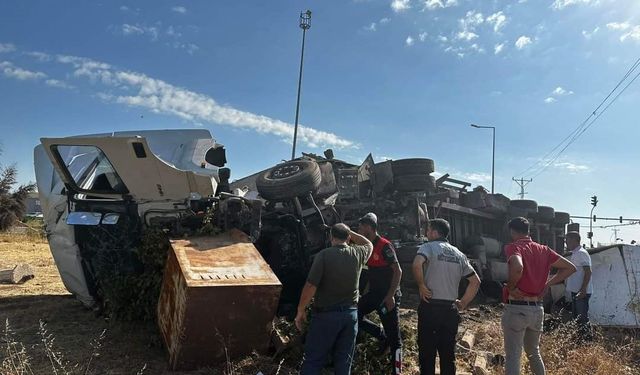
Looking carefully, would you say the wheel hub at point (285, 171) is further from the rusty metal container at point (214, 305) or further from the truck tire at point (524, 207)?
the truck tire at point (524, 207)

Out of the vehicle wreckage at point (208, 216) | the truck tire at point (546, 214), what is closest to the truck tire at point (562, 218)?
the truck tire at point (546, 214)

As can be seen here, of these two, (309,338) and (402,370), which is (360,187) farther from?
(309,338)

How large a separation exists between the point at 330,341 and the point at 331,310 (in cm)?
22

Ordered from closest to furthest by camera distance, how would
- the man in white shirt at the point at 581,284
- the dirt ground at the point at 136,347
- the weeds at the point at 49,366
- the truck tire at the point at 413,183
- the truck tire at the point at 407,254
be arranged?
the weeds at the point at 49,366 → the dirt ground at the point at 136,347 → the man in white shirt at the point at 581,284 → the truck tire at the point at 407,254 → the truck tire at the point at 413,183

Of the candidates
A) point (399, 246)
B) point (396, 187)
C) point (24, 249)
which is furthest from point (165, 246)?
point (24, 249)

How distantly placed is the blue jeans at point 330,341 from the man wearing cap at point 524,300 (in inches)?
52.7

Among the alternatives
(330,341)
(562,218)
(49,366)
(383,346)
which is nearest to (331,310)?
(330,341)

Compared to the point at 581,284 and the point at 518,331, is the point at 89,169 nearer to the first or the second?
the point at 518,331

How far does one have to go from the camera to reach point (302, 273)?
588 centimetres

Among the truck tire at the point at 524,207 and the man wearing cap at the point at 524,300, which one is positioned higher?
the truck tire at the point at 524,207

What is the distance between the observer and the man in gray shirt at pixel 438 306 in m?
3.89

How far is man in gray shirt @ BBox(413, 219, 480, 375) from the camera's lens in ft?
12.8

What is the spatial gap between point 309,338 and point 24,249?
14097 millimetres

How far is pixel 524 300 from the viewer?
13.4ft
